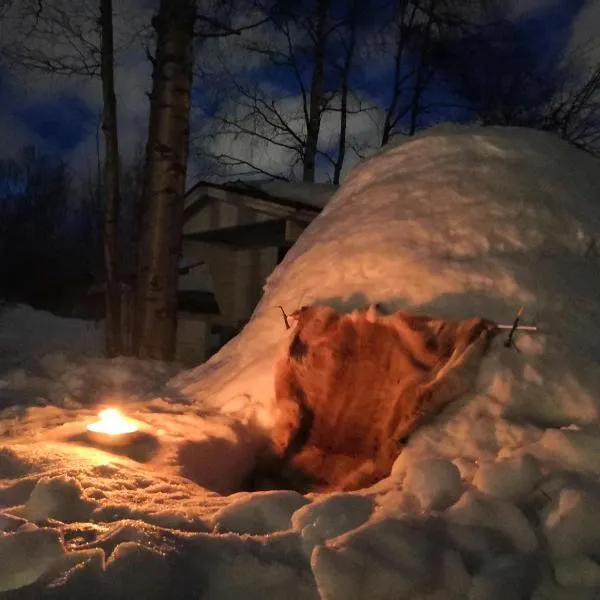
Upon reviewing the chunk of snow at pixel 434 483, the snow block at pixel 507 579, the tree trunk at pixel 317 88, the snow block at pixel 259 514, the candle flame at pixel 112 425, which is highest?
the tree trunk at pixel 317 88

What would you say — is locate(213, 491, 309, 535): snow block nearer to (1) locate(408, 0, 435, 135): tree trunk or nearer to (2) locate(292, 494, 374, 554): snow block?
(2) locate(292, 494, 374, 554): snow block

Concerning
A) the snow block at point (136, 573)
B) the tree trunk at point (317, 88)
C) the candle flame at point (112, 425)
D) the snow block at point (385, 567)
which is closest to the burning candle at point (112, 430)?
the candle flame at point (112, 425)

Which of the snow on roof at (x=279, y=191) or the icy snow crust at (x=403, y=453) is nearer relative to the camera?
the icy snow crust at (x=403, y=453)

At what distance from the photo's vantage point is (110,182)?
8336 millimetres

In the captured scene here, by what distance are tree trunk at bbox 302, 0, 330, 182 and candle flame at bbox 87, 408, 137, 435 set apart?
12713 millimetres

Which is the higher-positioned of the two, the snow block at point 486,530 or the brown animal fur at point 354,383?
the brown animal fur at point 354,383

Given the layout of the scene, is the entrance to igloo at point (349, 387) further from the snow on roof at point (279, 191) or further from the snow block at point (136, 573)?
the snow on roof at point (279, 191)

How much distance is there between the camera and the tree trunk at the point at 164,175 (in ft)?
23.0

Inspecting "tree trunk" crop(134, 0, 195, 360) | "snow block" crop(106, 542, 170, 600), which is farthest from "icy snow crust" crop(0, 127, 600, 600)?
"tree trunk" crop(134, 0, 195, 360)

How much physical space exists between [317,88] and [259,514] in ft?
48.8

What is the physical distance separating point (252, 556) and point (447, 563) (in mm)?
592

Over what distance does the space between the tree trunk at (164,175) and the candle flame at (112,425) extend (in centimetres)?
360

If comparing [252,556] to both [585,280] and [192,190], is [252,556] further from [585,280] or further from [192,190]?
[192,190]

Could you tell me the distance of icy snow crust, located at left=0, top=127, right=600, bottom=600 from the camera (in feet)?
6.48
